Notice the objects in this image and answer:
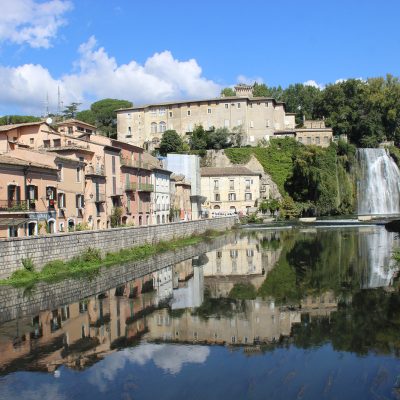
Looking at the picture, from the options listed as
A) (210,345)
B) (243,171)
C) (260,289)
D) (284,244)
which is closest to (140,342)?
(210,345)

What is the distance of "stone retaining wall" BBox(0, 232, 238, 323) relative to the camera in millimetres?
21016

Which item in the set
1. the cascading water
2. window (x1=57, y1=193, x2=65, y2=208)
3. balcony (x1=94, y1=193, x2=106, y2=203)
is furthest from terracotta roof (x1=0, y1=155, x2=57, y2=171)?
the cascading water

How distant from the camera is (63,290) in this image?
24609 millimetres

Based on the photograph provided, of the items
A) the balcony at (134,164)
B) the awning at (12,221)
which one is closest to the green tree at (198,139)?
the balcony at (134,164)

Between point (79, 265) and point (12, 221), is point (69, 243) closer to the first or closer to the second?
point (79, 265)

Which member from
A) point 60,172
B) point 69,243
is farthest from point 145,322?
point 60,172

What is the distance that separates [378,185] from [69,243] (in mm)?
65056

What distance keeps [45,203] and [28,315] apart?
17.2 metres

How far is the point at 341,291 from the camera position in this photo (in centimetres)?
2412

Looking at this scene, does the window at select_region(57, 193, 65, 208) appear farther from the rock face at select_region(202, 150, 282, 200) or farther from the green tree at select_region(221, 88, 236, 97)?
the green tree at select_region(221, 88, 236, 97)

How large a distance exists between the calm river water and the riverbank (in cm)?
106

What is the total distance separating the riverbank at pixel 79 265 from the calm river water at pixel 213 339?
3.47 ft

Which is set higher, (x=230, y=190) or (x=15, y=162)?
(x=15, y=162)

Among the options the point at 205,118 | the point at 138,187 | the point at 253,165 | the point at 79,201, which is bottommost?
the point at 79,201
